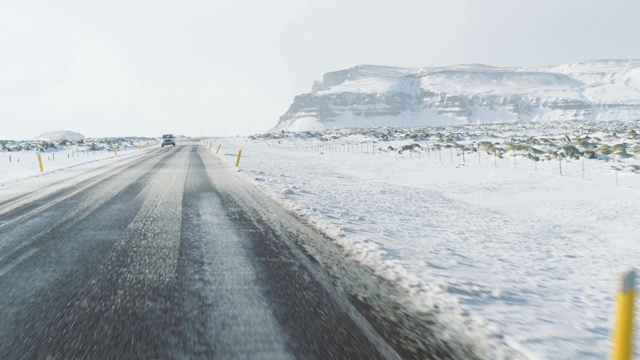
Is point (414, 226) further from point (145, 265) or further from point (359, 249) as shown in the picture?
point (145, 265)

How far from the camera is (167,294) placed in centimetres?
410

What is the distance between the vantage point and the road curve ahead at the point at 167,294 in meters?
3.09

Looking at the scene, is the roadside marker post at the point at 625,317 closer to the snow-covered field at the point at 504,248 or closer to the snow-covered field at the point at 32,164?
the snow-covered field at the point at 504,248

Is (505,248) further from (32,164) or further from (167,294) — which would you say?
(32,164)

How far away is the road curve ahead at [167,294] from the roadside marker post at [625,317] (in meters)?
1.47

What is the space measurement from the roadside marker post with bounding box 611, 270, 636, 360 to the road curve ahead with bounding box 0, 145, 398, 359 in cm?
147

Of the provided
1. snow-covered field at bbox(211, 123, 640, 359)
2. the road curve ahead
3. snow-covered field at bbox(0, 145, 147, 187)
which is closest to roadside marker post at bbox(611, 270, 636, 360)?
snow-covered field at bbox(211, 123, 640, 359)

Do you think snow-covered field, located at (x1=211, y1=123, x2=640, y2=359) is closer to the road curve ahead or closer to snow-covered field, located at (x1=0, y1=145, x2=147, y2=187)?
the road curve ahead

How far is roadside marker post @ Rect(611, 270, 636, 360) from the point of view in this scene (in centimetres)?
207

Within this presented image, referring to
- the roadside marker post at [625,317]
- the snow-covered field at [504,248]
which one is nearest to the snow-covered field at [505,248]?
the snow-covered field at [504,248]

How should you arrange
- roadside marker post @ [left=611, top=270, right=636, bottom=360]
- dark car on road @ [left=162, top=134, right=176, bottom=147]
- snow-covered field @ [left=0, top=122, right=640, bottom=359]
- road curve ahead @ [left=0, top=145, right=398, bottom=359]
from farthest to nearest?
dark car on road @ [left=162, top=134, right=176, bottom=147], snow-covered field @ [left=0, top=122, right=640, bottom=359], road curve ahead @ [left=0, top=145, right=398, bottom=359], roadside marker post @ [left=611, top=270, right=636, bottom=360]

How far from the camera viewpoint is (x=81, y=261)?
5258 millimetres

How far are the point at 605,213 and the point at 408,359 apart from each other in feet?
40.6

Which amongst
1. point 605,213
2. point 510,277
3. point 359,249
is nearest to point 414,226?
point 359,249
